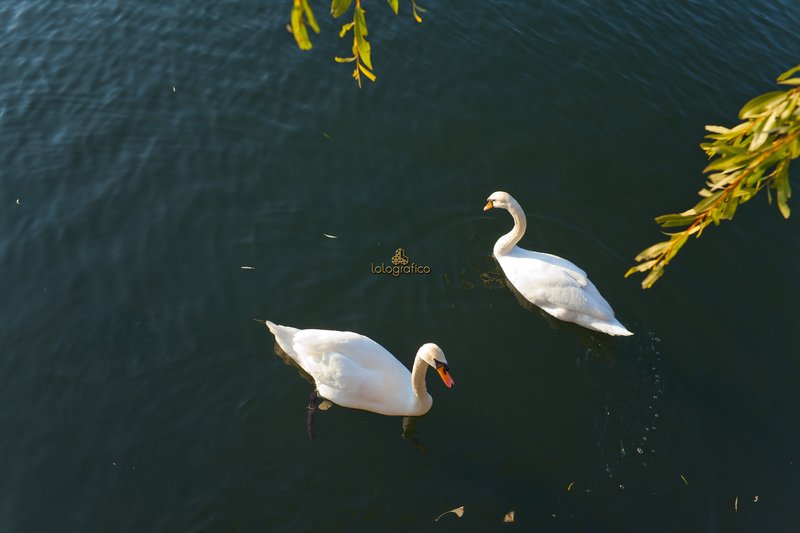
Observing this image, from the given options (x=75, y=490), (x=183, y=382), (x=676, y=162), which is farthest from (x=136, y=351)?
(x=676, y=162)

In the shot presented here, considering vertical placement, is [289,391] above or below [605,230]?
below

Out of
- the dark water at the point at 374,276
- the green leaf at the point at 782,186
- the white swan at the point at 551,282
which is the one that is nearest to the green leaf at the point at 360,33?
the green leaf at the point at 782,186

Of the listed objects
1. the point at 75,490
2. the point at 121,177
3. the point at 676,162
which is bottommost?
the point at 75,490

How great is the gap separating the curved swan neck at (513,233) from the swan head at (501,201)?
0.02m

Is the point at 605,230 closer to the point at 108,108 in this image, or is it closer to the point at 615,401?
the point at 615,401

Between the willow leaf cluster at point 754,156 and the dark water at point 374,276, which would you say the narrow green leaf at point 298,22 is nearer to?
the willow leaf cluster at point 754,156

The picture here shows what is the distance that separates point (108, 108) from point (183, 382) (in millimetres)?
7421

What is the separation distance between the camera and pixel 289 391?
411 inches

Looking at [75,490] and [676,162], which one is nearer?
[75,490]

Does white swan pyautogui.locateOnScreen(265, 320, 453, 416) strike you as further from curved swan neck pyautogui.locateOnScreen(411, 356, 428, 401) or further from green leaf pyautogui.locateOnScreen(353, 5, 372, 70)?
green leaf pyautogui.locateOnScreen(353, 5, 372, 70)

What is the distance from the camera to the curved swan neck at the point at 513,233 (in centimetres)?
1236

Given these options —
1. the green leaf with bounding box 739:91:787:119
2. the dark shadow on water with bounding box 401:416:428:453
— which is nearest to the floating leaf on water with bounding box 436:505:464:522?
the dark shadow on water with bounding box 401:416:428:453

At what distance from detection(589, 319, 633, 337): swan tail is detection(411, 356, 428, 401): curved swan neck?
11.2 ft

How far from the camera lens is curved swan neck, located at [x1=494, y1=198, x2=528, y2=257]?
1236cm
